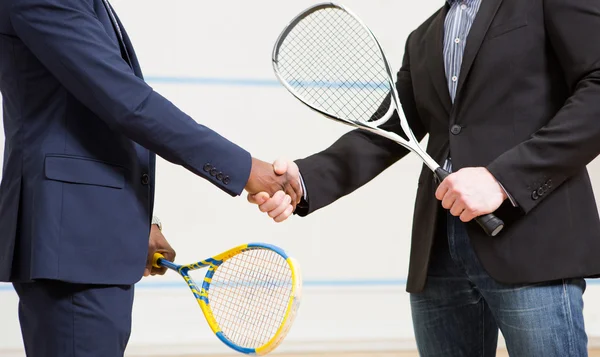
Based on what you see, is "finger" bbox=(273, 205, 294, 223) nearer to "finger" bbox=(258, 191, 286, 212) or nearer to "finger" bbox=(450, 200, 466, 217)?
"finger" bbox=(258, 191, 286, 212)

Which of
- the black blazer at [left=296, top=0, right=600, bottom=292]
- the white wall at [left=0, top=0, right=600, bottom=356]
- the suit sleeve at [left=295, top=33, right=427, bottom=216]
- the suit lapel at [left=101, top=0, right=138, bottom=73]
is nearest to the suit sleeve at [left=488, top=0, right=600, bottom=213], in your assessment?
the black blazer at [left=296, top=0, right=600, bottom=292]

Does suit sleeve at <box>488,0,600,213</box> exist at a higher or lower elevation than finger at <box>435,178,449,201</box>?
higher

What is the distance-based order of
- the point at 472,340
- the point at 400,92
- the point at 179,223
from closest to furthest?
1. the point at 472,340
2. the point at 400,92
3. the point at 179,223

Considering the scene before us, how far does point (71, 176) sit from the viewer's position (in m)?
1.16

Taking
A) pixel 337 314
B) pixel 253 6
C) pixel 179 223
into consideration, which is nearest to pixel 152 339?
pixel 179 223

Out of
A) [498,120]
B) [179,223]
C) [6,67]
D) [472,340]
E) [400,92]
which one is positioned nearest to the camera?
[6,67]

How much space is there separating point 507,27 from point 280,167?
1.67 feet

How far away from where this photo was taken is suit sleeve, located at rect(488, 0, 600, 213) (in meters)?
1.24

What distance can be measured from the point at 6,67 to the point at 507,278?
0.87 metres

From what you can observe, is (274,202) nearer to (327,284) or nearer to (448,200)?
(448,200)

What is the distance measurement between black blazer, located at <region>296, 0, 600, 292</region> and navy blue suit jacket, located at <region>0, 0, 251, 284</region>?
0.52 m

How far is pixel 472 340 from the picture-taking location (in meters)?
1.42

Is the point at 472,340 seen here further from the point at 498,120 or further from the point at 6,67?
the point at 6,67

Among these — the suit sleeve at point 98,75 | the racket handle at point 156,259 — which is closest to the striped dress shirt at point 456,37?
the suit sleeve at point 98,75
